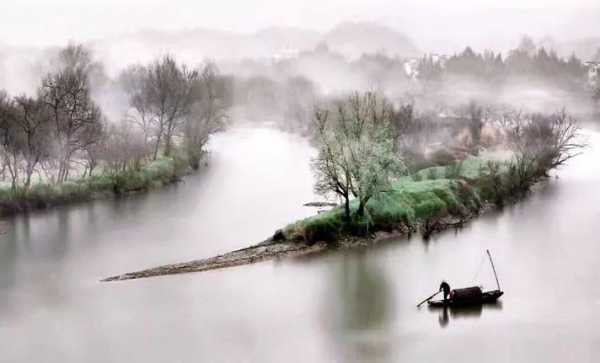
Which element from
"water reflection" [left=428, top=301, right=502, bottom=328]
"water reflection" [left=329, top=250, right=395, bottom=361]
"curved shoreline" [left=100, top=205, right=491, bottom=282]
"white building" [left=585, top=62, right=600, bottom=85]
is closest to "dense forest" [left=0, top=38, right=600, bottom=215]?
"white building" [left=585, top=62, right=600, bottom=85]

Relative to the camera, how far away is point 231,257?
53.5 ft

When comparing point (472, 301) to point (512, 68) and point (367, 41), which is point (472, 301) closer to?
point (512, 68)

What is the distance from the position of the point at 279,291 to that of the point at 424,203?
5973 mm

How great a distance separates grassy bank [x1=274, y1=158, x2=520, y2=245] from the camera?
17234mm

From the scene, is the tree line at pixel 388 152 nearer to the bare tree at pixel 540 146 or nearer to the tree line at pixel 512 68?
the bare tree at pixel 540 146

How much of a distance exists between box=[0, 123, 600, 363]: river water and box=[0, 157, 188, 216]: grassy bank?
1.77ft


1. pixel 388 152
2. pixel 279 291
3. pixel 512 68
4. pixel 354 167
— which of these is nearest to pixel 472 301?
pixel 279 291

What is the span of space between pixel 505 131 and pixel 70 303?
19.3m

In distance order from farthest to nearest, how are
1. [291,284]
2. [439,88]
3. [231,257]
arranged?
[439,88] → [231,257] → [291,284]

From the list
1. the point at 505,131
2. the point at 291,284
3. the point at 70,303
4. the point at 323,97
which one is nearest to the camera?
the point at 70,303

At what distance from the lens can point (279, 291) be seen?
1430cm

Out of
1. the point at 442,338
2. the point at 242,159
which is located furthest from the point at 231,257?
the point at 242,159

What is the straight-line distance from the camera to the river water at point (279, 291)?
1175 cm

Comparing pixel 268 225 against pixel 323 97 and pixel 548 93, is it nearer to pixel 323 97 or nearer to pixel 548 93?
pixel 323 97
